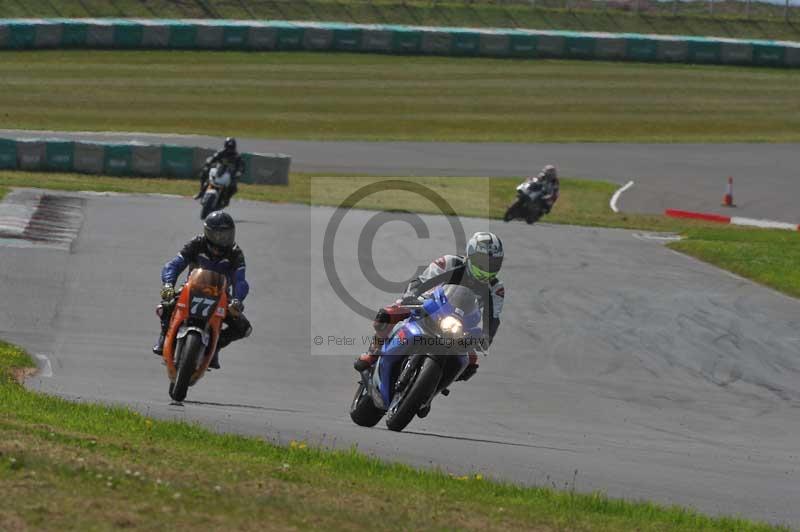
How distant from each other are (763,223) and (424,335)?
26.2m

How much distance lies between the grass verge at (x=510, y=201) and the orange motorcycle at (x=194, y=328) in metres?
13.3

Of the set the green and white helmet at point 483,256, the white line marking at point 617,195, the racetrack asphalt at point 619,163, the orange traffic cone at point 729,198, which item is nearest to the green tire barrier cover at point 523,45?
the racetrack asphalt at point 619,163

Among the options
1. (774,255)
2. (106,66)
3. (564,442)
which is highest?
(106,66)

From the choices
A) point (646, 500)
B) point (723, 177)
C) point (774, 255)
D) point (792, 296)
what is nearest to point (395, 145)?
point (723, 177)

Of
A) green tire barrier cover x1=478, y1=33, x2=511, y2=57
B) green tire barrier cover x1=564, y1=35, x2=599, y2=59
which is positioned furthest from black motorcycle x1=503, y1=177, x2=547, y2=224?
green tire barrier cover x1=564, y1=35, x2=599, y2=59

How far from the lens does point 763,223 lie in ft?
116

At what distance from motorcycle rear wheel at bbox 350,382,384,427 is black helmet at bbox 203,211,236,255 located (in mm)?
1989

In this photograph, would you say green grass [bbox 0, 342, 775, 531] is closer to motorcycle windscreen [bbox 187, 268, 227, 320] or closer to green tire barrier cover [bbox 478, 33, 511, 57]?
motorcycle windscreen [bbox 187, 268, 227, 320]

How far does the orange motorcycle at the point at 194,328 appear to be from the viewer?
11773 mm

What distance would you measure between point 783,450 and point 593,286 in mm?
8965

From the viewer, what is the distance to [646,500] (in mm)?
9180

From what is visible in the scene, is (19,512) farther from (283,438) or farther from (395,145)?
(395,145)

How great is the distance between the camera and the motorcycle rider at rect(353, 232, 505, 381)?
10.9 metres

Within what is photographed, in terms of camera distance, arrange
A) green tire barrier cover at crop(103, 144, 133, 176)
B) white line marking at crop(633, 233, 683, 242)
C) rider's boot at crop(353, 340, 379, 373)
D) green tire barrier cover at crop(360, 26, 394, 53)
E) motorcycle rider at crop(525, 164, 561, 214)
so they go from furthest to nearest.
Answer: green tire barrier cover at crop(360, 26, 394, 53)
green tire barrier cover at crop(103, 144, 133, 176)
motorcycle rider at crop(525, 164, 561, 214)
white line marking at crop(633, 233, 683, 242)
rider's boot at crop(353, 340, 379, 373)
